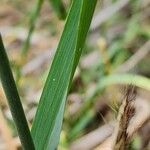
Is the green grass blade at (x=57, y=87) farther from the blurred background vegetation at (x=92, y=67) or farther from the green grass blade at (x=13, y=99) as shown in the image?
the blurred background vegetation at (x=92, y=67)

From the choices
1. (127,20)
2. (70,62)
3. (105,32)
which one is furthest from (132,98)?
(127,20)

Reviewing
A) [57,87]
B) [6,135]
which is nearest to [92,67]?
[6,135]

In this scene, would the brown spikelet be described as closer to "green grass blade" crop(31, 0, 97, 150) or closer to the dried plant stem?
"green grass blade" crop(31, 0, 97, 150)

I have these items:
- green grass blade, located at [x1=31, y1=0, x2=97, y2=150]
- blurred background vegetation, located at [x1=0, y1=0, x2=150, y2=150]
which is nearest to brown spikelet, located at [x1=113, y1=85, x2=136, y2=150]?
green grass blade, located at [x1=31, y1=0, x2=97, y2=150]

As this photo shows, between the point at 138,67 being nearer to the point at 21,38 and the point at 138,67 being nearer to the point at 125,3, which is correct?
the point at 125,3

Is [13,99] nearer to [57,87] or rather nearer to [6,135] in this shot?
[57,87]

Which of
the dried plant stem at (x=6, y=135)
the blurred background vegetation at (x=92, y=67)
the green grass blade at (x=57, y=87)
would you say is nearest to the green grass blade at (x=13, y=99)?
the green grass blade at (x=57, y=87)
